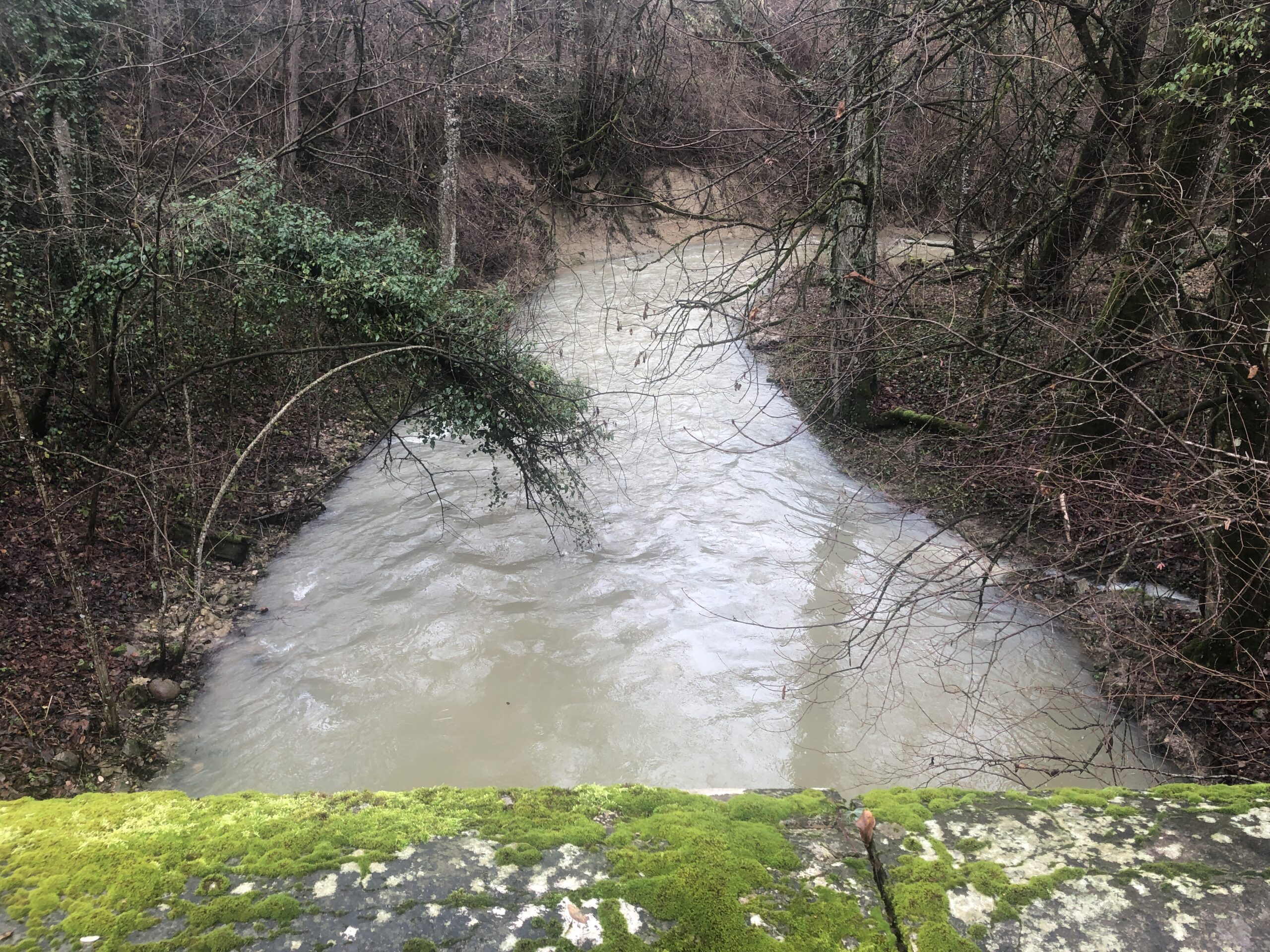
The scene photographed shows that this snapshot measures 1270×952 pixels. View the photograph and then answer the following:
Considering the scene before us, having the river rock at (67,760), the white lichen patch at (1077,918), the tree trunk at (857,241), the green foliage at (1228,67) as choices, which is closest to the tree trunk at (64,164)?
the river rock at (67,760)

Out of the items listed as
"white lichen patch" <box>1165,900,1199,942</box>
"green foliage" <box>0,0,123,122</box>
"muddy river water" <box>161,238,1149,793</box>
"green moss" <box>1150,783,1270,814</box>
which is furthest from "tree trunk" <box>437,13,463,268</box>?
"white lichen patch" <box>1165,900,1199,942</box>

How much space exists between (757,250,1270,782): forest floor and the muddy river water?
1.21ft

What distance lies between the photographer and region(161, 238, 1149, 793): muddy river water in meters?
5.76

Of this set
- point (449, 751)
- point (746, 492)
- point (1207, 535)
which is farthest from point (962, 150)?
point (449, 751)

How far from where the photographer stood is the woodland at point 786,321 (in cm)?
478

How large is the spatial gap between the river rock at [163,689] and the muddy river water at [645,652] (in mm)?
254

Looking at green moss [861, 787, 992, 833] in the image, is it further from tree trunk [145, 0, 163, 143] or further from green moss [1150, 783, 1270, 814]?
tree trunk [145, 0, 163, 143]

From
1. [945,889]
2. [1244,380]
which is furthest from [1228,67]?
[945,889]

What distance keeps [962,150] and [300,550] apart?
8.15m

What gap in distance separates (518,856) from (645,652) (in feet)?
19.8

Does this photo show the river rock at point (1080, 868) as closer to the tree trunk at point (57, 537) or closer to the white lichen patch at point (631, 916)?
the white lichen patch at point (631, 916)

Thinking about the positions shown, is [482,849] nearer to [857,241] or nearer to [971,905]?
[971,905]

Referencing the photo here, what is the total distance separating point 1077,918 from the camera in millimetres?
1176

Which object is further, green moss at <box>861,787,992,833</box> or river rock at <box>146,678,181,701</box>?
river rock at <box>146,678,181,701</box>
